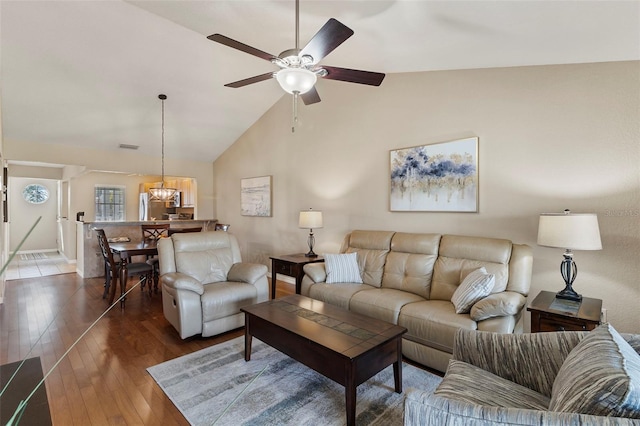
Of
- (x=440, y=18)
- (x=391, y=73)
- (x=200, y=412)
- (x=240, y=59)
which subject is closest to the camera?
(x=200, y=412)

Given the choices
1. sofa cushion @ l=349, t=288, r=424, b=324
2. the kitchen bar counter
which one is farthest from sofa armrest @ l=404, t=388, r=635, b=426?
the kitchen bar counter

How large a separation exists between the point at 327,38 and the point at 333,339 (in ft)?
6.43

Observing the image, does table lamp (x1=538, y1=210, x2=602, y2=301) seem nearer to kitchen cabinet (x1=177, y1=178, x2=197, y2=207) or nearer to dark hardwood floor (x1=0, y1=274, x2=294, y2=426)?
dark hardwood floor (x1=0, y1=274, x2=294, y2=426)

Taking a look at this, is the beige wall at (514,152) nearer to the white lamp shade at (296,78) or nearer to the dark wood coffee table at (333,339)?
the dark wood coffee table at (333,339)

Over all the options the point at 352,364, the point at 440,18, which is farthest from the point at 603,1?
the point at 352,364

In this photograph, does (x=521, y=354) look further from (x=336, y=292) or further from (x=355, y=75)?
(x=355, y=75)

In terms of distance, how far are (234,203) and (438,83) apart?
465 centimetres

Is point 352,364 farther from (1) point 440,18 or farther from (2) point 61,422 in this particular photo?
(1) point 440,18

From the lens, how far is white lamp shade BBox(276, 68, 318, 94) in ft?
7.14

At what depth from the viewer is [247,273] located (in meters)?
3.62

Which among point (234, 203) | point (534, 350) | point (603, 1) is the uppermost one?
point (603, 1)

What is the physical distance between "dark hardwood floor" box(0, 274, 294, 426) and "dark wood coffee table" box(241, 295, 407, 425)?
Answer: 2.62 feet

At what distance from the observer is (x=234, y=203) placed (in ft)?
22.2

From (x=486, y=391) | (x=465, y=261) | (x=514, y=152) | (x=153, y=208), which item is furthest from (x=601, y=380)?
(x=153, y=208)
